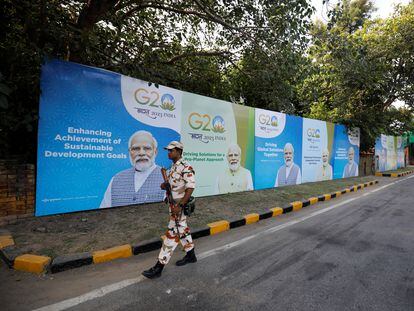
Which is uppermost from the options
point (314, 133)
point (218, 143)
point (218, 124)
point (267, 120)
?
point (267, 120)

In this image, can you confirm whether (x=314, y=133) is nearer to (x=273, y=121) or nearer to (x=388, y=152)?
(x=273, y=121)

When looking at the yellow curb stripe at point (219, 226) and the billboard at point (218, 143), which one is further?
the billboard at point (218, 143)

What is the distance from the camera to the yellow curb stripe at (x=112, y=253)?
371 cm

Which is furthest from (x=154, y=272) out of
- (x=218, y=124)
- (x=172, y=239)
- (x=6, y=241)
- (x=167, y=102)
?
(x=218, y=124)

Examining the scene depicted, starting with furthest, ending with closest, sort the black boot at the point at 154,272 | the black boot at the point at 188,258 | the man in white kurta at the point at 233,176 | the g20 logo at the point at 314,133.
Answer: the g20 logo at the point at 314,133, the man in white kurta at the point at 233,176, the black boot at the point at 188,258, the black boot at the point at 154,272

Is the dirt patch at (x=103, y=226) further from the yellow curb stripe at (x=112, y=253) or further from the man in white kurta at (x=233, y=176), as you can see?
the man in white kurta at (x=233, y=176)

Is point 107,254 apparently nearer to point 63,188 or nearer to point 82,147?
point 63,188

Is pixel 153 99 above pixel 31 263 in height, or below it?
above

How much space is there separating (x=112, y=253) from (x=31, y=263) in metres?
0.94

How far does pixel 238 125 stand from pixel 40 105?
5.70m

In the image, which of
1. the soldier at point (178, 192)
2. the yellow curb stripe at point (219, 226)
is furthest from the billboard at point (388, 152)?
the soldier at point (178, 192)

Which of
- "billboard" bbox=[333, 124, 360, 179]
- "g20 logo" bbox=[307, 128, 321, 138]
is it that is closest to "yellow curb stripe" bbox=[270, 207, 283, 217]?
"g20 logo" bbox=[307, 128, 321, 138]

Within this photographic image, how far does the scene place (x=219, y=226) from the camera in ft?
17.7

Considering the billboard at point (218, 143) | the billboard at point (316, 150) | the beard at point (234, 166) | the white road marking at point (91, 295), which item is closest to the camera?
the white road marking at point (91, 295)
